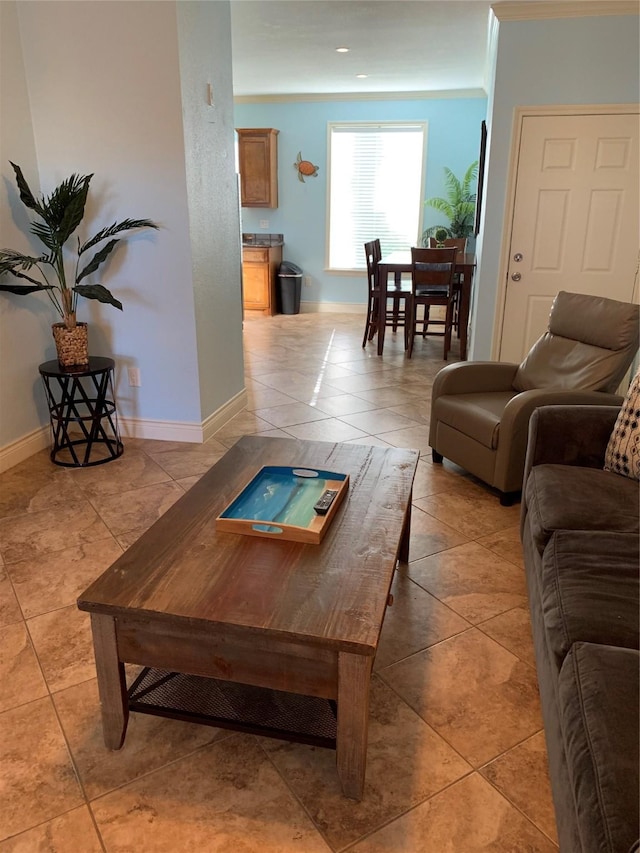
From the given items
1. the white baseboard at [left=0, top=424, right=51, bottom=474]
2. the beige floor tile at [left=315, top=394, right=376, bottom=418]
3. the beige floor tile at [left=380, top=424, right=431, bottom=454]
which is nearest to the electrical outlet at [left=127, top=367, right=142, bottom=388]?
the white baseboard at [left=0, top=424, right=51, bottom=474]

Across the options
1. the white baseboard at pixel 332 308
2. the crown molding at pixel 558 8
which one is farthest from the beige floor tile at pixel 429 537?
the white baseboard at pixel 332 308

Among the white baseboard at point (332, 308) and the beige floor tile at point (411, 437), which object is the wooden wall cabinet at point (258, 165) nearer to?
the white baseboard at point (332, 308)

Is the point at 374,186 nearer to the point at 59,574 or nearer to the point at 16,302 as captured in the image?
the point at 16,302

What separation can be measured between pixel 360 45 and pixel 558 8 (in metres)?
1.67

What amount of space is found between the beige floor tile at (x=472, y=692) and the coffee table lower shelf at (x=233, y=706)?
288 mm

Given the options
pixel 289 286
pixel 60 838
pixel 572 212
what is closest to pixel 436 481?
pixel 60 838

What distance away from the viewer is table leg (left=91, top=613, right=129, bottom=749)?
1444mm

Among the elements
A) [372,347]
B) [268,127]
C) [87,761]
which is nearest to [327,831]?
[87,761]

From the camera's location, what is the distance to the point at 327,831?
1.38 metres

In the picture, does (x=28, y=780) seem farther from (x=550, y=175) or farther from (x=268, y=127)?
(x=268, y=127)

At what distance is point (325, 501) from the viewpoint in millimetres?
1810

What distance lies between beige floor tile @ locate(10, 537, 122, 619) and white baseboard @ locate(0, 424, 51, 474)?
106cm

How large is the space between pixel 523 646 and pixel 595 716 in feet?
2.88

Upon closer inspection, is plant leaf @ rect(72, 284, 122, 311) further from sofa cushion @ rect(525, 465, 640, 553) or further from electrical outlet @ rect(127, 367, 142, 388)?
sofa cushion @ rect(525, 465, 640, 553)
